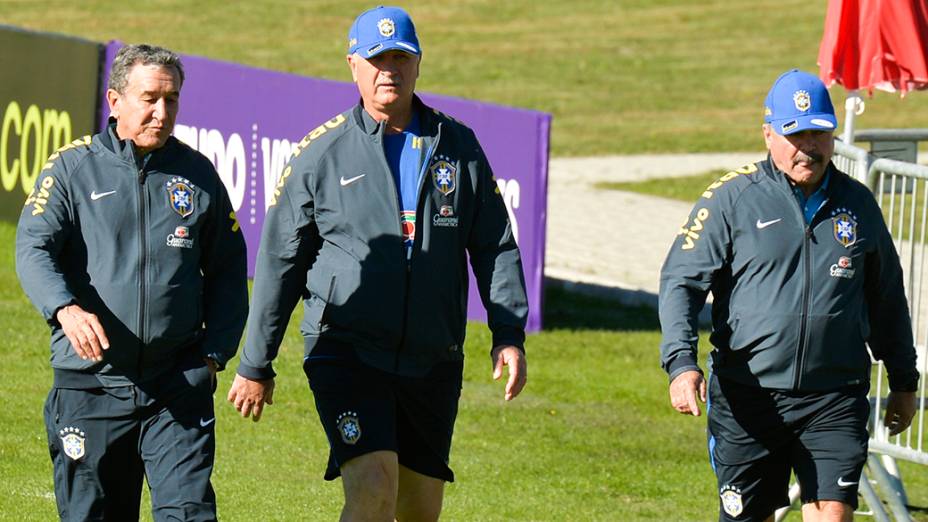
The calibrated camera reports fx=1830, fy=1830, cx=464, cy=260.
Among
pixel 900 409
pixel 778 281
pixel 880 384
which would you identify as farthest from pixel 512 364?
pixel 880 384

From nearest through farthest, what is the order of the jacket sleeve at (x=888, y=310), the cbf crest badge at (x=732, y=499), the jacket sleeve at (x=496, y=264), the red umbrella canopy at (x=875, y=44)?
the jacket sleeve at (x=496, y=264) < the jacket sleeve at (x=888, y=310) < the cbf crest badge at (x=732, y=499) < the red umbrella canopy at (x=875, y=44)

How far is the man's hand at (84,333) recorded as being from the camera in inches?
233

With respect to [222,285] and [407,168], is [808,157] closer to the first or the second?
[407,168]

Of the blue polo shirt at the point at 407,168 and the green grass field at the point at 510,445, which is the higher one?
the blue polo shirt at the point at 407,168

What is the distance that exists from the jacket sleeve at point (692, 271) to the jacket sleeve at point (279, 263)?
1307 millimetres

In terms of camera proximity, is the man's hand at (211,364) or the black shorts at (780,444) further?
the black shorts at (780,444)

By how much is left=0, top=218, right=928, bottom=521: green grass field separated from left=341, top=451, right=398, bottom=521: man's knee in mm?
2220

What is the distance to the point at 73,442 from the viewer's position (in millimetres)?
6434

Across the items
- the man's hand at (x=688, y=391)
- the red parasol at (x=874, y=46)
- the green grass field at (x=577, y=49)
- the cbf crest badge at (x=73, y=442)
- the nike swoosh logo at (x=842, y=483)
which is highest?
the green grass field at (x=577, y=49)

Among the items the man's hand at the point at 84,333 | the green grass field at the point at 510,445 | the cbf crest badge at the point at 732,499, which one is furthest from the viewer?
the green grass field at the point at 510,445

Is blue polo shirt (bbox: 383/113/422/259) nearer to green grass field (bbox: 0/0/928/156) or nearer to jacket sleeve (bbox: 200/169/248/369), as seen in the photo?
jacket sleeve (bbox: 200/169/248/369)

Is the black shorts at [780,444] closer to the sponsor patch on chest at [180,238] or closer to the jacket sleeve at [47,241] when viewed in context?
the sponsor patch on chest at [180,238]

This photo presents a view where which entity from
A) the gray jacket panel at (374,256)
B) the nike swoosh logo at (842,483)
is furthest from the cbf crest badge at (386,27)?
the nike swoosh logo at (842,483)

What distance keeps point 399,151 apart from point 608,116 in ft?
74.4
